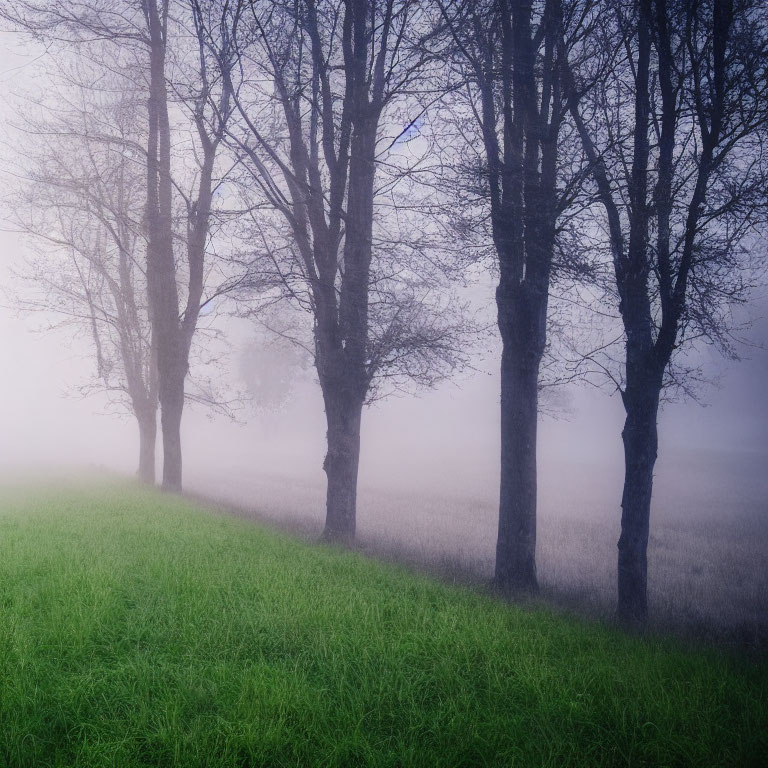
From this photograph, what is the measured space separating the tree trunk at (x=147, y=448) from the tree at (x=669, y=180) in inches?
621

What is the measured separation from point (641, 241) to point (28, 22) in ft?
45.2

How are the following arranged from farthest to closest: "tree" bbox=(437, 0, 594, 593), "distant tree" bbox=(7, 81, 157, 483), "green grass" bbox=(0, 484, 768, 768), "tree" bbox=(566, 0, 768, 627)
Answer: "distant tree" bbox=(7, 81, 157, 483), "tree" bbox=(437, 0, 594, 593), "tree" bbox=(566, 0, 768, 627), "green grass" bbox=(0, 484, 768, 768)

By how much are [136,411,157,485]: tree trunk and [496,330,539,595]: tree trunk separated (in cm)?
1368

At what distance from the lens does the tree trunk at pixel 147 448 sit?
1747 centimetres

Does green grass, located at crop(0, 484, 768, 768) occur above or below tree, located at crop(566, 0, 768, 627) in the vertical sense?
below

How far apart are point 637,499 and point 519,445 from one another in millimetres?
1765

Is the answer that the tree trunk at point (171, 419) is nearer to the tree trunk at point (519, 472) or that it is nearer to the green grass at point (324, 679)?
the green grass at point (324, 679)

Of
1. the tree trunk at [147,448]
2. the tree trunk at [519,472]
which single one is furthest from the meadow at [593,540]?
the tree trunk at [147,448]

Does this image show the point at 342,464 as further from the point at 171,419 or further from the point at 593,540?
the point at 593,540

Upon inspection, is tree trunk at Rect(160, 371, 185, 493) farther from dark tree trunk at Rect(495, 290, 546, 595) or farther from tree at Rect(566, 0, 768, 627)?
tree at Rect(566, 0, 768, 627)

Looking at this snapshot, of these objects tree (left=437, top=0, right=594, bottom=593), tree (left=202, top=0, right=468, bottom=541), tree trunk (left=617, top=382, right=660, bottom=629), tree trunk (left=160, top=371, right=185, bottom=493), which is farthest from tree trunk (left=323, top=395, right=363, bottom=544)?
tree trunk (left=160, top=371, right=185, bottom=493)

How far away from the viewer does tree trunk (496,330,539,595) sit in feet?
24.7

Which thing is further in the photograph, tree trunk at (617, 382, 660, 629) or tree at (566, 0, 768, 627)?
tree trunk at (617, 382, 660, 629)

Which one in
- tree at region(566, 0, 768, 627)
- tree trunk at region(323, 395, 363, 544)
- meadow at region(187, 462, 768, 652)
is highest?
tree at region(566, 0, 768, 627)
